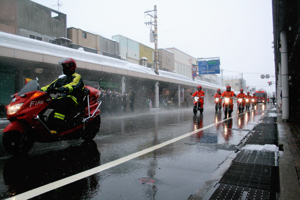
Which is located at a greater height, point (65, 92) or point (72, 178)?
point (65, 92)

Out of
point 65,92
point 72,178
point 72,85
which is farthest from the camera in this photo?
point 72,85

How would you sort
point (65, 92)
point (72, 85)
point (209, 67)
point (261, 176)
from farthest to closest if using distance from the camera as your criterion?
1. point (209, 67)
2. point (72, 85)
3. point (65, 92)
4. point (261, 176)

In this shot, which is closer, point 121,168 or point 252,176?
point 252,176

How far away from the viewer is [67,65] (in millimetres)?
5367

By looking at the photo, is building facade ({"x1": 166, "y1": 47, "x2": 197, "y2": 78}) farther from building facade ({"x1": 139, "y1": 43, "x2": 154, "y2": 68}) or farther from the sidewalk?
the sidewalk

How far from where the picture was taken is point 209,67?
36312 millimetres

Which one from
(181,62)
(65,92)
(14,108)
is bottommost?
(14,108)

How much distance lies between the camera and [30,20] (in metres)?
24.4

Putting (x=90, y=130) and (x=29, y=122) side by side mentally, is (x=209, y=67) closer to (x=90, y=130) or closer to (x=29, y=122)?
(x=90, y=130)

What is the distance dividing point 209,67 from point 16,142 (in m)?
34.0

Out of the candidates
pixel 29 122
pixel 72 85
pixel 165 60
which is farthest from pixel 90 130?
pixel 165 60

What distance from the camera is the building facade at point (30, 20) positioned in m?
23.2

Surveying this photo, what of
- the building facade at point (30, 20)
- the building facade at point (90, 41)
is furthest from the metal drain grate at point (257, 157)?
the building facade at point (90, 41)

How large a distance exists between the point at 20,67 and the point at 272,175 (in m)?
17.6
